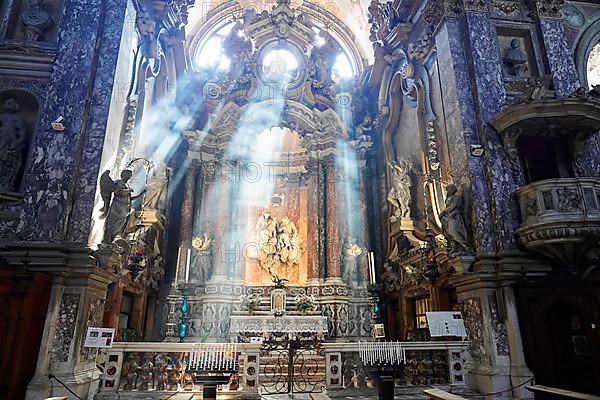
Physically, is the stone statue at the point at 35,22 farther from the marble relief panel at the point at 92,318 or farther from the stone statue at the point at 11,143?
the marble relief panel at the point at 92,318

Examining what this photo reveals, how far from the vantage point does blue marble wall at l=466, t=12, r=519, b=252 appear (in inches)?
290

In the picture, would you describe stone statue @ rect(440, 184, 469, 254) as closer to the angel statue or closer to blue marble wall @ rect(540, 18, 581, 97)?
blue marble wall @ rect(540, 18, 581, 97)

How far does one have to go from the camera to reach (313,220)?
13.6 m

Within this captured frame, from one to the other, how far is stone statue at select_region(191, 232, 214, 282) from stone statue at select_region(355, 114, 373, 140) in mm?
6237

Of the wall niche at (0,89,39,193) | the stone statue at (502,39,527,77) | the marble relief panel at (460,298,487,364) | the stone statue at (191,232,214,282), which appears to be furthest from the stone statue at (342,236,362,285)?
the wall niche at (0,89,39,193)

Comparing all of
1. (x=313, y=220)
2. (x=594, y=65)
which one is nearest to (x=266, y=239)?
(x=313, y=220)

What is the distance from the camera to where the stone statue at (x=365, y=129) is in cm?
1427

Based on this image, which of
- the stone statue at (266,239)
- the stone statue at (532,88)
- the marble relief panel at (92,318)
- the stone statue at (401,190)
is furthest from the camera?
the stone statue at (266,239)

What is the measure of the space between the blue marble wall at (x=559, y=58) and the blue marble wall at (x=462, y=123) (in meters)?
2.07

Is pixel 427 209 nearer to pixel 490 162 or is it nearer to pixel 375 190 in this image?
pixel 490 162

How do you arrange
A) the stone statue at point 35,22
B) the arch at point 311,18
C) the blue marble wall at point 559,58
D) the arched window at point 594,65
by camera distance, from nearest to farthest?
the stone statue at point 35,22 → the blue marble wall at point 559,58 → the arched window at point 594,65 → the arch at point 311,18

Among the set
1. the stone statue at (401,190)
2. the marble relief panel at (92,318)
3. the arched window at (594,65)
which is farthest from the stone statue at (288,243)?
the arched window at (594,65)

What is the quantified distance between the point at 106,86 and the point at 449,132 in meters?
6.79

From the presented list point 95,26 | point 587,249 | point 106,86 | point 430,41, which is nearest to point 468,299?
point 587,249
